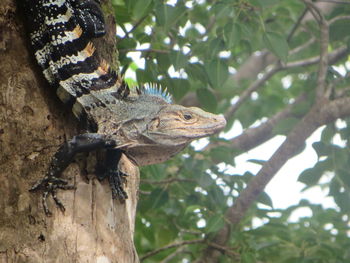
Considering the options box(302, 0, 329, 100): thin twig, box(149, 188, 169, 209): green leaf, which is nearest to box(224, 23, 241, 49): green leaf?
box(302, 0, 329, 100): thin twig

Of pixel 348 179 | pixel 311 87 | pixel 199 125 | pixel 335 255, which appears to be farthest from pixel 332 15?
pixel 199 125

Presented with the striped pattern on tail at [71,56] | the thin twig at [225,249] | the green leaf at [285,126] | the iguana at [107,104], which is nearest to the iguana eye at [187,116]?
the iguana at [107,104]

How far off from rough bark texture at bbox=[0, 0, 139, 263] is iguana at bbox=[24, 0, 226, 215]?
0.29 ft

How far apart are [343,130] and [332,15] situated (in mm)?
1166

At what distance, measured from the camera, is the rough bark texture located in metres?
3.94

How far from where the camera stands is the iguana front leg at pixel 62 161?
4043 mm

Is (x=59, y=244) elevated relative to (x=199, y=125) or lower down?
lower down

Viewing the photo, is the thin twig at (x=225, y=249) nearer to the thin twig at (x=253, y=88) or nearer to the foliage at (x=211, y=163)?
the foliage at (x=211, y=163)

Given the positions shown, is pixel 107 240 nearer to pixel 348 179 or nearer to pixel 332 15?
pixel 348 179

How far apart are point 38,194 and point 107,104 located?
763 mm

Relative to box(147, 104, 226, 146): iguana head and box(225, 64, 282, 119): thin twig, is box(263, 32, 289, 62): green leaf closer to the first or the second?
box(147, 104, 226, 146): iguana head

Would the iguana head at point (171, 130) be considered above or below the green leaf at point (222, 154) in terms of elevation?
above

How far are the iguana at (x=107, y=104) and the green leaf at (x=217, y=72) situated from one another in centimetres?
129

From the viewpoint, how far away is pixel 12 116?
424cm
